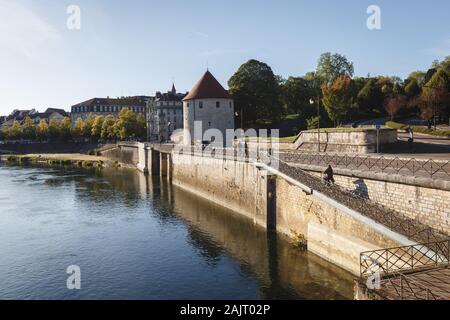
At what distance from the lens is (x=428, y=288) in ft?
36.8

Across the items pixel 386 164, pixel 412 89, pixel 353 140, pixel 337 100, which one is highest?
pixel 412 89

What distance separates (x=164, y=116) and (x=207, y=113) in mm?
40062

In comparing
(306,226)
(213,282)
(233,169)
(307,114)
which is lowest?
(213,282)

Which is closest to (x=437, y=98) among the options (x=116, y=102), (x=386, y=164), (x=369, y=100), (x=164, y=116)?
(x=369, y=100)

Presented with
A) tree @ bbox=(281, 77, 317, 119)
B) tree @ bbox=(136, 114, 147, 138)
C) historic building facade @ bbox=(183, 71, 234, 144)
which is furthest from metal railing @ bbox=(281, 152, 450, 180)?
tree @ bbox=(136, 114, 147, 138)

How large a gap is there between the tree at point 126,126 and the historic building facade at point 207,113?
3204 cm

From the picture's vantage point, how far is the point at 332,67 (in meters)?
82.5

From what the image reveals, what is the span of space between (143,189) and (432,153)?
97.5 ft

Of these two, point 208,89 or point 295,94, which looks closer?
point 208,89

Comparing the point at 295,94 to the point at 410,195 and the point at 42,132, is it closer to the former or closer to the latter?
the point at 410,195

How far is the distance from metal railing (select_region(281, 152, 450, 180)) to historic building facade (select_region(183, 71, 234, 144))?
30153 mm

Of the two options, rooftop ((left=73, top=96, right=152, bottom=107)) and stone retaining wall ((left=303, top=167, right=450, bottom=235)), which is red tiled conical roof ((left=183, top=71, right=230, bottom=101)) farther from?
rooftop ((left=73, top=96, right=152, bottom=107))
